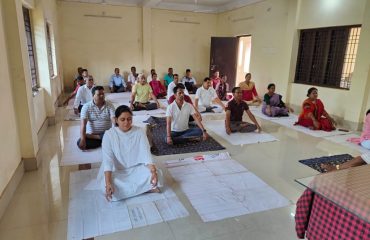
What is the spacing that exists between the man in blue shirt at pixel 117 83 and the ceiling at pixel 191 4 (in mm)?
2298

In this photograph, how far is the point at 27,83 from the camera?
296 centimetres

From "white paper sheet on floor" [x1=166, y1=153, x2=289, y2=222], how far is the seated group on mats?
0.44 metres

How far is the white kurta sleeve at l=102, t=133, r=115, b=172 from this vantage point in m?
2.34

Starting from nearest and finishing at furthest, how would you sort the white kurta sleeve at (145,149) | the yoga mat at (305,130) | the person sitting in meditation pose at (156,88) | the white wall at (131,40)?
the white kurta sleeve at (145,149)
the yoga mat at (305,130)
the person sitting in meditation pose at (156,88)
the white wall at (131,40)

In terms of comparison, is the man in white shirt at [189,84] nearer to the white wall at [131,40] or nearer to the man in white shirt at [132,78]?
the white wall at [131,40]

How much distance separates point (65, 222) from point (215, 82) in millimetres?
6261

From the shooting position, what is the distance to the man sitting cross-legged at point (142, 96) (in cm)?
600

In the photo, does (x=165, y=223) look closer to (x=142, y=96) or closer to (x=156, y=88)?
(x=142, y=96)

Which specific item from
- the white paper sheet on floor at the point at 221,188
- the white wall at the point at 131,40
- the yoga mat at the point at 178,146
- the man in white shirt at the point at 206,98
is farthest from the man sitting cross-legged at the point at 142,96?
the white wall at the point at 131,40

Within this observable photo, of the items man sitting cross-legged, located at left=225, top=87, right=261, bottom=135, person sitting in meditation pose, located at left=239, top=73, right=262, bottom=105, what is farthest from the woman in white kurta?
person sitting in meditation pose, located at left=239, top=73, right=262, bottom=105

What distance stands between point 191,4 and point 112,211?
8.94m

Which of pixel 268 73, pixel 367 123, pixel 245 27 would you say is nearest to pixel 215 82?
pixel 268 73

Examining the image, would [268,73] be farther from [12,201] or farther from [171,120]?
[12,201]

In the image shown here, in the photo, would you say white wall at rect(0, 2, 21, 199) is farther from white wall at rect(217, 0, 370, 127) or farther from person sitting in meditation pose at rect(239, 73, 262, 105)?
person sitting in meditation pose at rect(239, 73, 262, 105)
